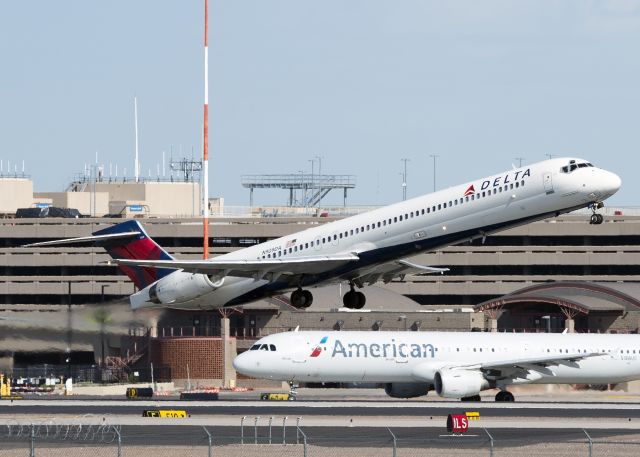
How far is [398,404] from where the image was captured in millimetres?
83250

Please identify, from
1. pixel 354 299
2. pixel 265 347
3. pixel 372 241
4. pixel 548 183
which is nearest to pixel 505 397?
pixel 354 299

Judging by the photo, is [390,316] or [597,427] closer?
[597,427]

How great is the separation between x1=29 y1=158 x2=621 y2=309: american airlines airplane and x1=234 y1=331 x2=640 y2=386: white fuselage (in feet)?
14.9

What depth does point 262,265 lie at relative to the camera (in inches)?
3103

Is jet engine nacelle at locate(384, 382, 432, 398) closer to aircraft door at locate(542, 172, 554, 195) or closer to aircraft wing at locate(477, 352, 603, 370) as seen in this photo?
aircraft wing at locate(477, 352, 603, 370)

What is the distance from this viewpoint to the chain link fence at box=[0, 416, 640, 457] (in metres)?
54.5

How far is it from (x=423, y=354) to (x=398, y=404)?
5.62 metres

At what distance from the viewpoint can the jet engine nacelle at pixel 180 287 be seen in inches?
3312

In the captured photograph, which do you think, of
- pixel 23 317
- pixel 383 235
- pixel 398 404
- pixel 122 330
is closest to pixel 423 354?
pixel 398 404

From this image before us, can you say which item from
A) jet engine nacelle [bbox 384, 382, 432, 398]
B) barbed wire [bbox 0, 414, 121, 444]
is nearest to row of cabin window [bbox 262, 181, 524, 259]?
jet engine nacelle [bbox 384, 382, 432, 398]

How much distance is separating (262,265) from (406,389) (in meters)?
15.9

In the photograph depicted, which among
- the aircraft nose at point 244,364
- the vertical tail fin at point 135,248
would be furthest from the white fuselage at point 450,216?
the vertical tail fin at point 135,248

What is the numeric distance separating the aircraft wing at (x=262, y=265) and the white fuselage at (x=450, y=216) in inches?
18.5

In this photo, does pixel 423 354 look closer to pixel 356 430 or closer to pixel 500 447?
pixel 356 430
